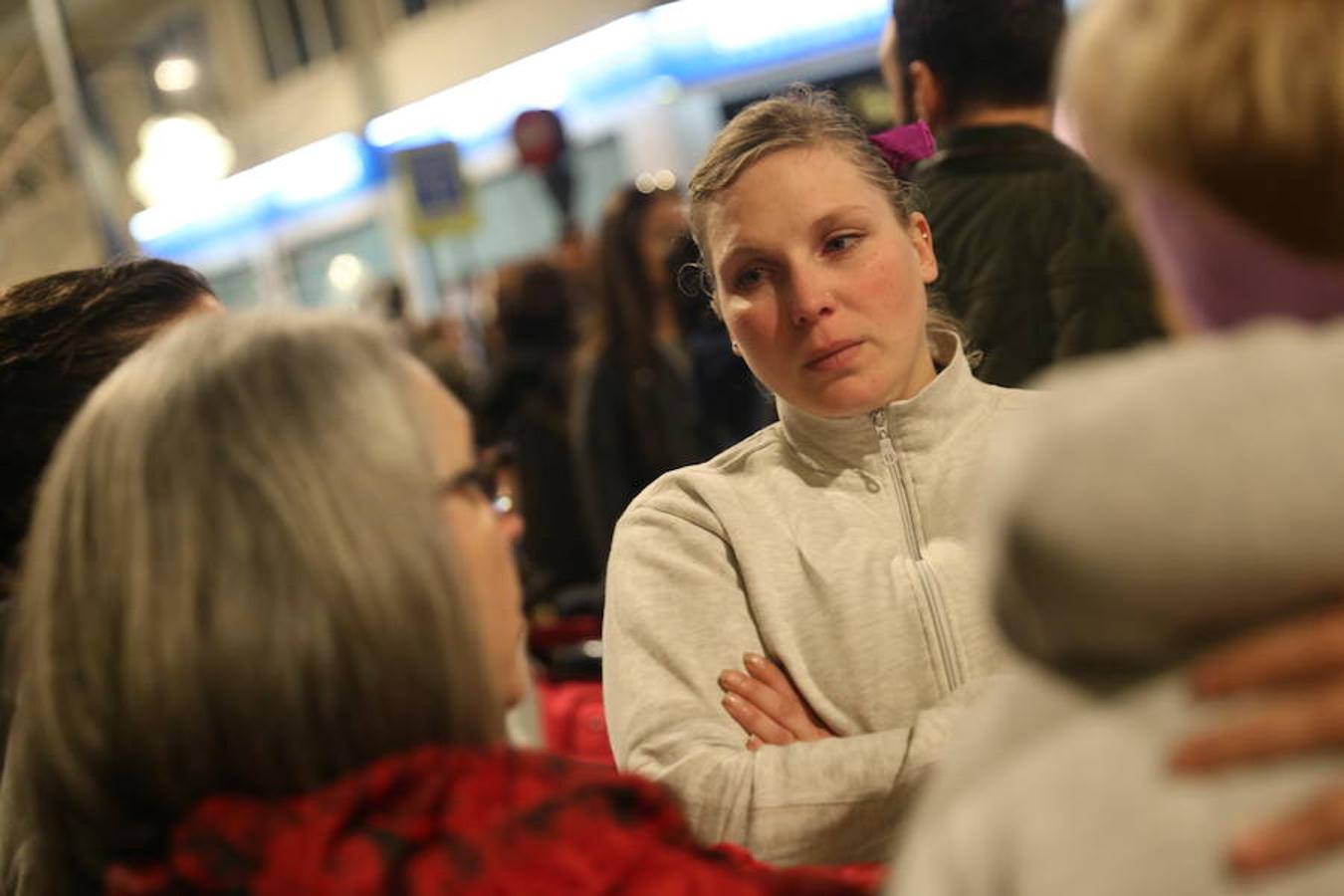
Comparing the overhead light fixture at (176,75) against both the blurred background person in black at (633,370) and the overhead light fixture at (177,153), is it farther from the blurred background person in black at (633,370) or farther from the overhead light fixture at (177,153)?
the blurred background person in black at (633,370)

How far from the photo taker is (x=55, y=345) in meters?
2.22

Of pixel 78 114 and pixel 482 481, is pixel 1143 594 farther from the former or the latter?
pixel 78 114

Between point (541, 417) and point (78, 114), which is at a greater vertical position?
point (78, 114)

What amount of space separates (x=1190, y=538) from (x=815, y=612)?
45.5 inches

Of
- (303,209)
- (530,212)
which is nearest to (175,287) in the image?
(530,212)

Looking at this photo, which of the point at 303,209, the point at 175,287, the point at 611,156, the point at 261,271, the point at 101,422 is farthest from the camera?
the point at 261,271

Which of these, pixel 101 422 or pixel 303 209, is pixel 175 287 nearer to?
pixel 101 422

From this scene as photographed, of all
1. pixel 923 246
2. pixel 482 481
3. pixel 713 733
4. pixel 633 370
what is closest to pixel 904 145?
pixel 923 246

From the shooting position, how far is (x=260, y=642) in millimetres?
1239

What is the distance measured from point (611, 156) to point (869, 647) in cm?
1222

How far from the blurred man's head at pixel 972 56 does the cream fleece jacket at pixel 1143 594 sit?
1.73 m

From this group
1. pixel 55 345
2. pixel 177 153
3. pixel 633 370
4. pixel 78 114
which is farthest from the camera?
pixel 177 153

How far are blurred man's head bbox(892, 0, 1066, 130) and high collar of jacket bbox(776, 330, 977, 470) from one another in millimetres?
692

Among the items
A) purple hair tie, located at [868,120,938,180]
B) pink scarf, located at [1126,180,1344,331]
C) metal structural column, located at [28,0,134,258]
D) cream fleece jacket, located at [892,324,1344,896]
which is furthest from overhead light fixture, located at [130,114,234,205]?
cream fleece jacket, located at [892,324,1344,896]
